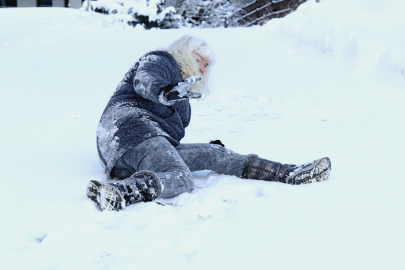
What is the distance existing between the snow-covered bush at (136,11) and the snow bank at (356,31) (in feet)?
19.5

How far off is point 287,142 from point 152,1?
10933 mm

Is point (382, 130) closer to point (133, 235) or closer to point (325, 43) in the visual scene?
point (133, 235)

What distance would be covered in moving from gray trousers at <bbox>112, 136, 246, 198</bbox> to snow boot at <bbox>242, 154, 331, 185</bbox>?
63mm

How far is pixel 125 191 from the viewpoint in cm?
195

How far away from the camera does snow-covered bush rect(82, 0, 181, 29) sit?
43.0 ft

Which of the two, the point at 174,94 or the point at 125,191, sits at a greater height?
the point at 174,94

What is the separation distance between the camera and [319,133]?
3615 mm

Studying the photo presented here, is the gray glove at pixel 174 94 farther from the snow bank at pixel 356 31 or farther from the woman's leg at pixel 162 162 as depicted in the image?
the snow bank at pixel 356 31

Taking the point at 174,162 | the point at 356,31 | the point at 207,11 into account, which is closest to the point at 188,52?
the point at 174,162

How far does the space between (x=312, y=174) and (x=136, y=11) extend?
460 inches

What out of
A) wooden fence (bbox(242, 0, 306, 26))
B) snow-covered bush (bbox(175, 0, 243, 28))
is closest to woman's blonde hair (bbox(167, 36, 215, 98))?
wooden fence (bbox(242, 0, 306, 26))

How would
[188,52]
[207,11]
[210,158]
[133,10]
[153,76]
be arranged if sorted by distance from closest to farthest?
[153,76] → [188,52] → [210,158] → [133,10] → [207,11]

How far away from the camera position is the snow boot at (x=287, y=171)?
2.37 m

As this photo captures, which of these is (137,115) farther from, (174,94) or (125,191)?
(125,191)
